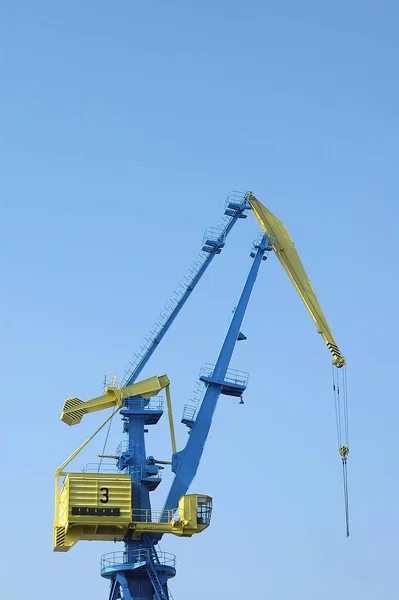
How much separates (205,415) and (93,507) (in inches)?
361

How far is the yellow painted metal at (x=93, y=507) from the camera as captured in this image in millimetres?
62000

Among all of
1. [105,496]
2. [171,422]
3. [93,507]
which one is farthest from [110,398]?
[93,507]

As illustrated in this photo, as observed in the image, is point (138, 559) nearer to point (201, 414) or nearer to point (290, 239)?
point (201, 414)

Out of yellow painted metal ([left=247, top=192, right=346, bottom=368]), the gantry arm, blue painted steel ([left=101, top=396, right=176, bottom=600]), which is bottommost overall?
blue painted steel ([left=101, top=396, right=176, bottom=600])

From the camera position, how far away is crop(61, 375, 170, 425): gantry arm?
66.0m

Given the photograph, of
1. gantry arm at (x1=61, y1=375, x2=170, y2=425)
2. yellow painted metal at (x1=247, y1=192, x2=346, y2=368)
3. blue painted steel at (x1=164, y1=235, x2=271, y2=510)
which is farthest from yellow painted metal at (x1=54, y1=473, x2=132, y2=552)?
yellow painted metal at (x1=247, y1=192, x2=346, y2=368)

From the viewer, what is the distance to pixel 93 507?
62156mm

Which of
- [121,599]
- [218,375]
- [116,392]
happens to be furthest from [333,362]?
[121,599]

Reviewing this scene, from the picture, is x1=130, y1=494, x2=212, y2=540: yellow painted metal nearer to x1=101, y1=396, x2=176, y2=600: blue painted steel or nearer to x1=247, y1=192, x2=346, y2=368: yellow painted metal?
x1=101, y1=396, x2=176, y2=600: blue painted steel

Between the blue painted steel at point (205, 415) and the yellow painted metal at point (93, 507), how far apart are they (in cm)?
358

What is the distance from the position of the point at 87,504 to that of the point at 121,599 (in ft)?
19.4

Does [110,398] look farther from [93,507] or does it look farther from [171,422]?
[93,507]

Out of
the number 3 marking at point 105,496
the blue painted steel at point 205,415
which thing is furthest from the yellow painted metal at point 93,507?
the blue painted steel at point 205,415

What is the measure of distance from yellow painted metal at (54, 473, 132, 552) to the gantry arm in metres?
4.28
